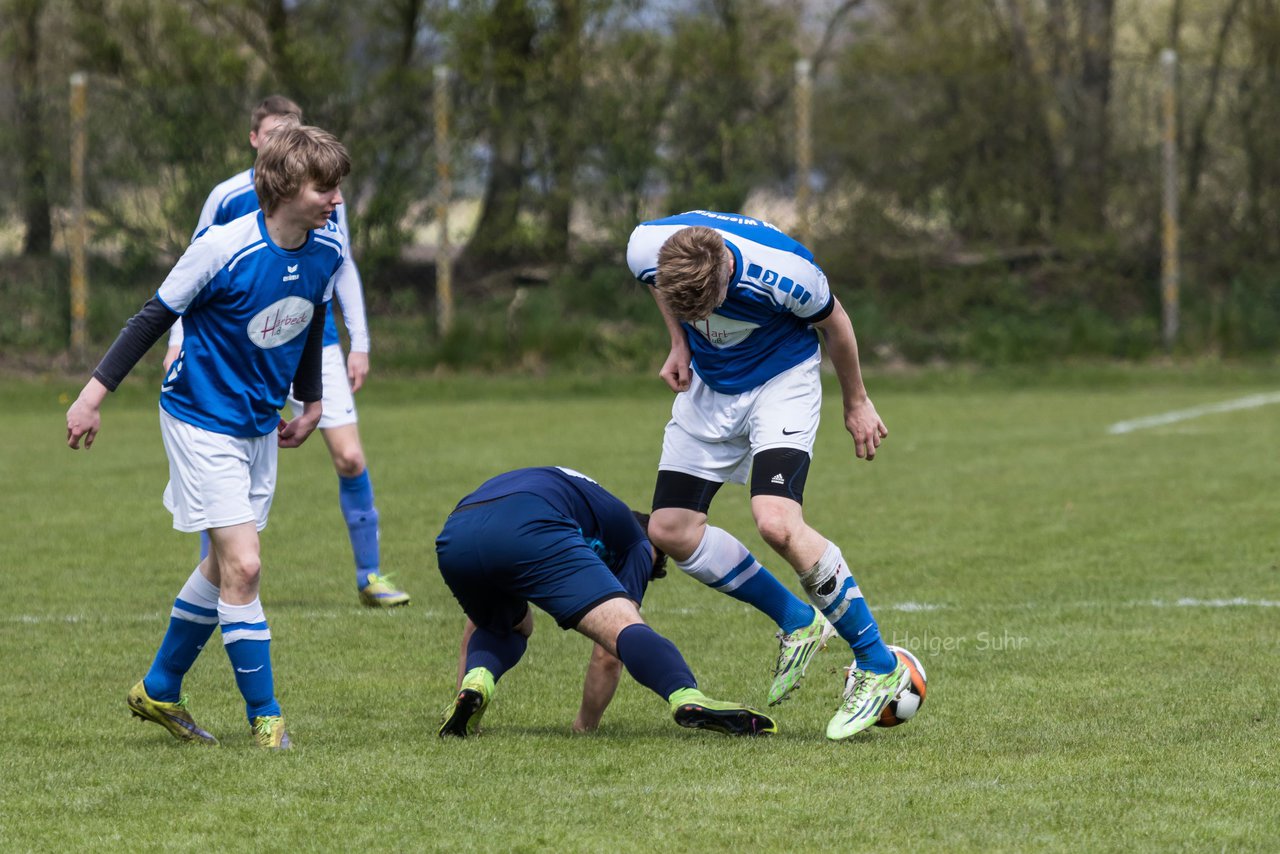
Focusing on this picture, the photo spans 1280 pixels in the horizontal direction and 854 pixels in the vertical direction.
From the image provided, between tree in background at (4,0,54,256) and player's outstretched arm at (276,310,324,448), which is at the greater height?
tree in background at (4,0,54,256)

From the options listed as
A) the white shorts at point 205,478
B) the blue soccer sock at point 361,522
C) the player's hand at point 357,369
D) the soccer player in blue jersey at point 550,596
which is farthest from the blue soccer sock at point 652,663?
the player's hand at point 357,369

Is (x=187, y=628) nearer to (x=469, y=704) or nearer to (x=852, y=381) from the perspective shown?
(x=469, y=704)

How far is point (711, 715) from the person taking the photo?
4859 mm

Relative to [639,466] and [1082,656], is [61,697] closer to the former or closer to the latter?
[1082,656]

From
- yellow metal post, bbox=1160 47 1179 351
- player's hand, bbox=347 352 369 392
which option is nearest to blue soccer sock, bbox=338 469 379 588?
player's hand, bbox=347 352 369 392

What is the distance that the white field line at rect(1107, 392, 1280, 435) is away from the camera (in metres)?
14.1

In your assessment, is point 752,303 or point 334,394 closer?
point 752,303

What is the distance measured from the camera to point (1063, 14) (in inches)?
877

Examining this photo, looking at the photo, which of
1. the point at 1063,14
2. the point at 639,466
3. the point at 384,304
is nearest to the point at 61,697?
the point at 639,466

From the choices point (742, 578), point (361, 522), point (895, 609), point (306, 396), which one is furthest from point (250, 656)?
point (895, 609)

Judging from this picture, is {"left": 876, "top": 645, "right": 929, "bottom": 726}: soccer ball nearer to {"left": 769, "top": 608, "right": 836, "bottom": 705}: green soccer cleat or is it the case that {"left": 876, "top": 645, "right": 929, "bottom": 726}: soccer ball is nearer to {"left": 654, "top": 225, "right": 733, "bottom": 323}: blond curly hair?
{"left": 769, "top": 608, "right": 836, "bottom": 705}: green soccer cleat

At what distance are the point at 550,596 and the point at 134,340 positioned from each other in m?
1.37

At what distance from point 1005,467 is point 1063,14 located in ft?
39.9

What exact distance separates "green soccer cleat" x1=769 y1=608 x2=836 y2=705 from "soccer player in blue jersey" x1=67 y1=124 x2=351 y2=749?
1455mm
